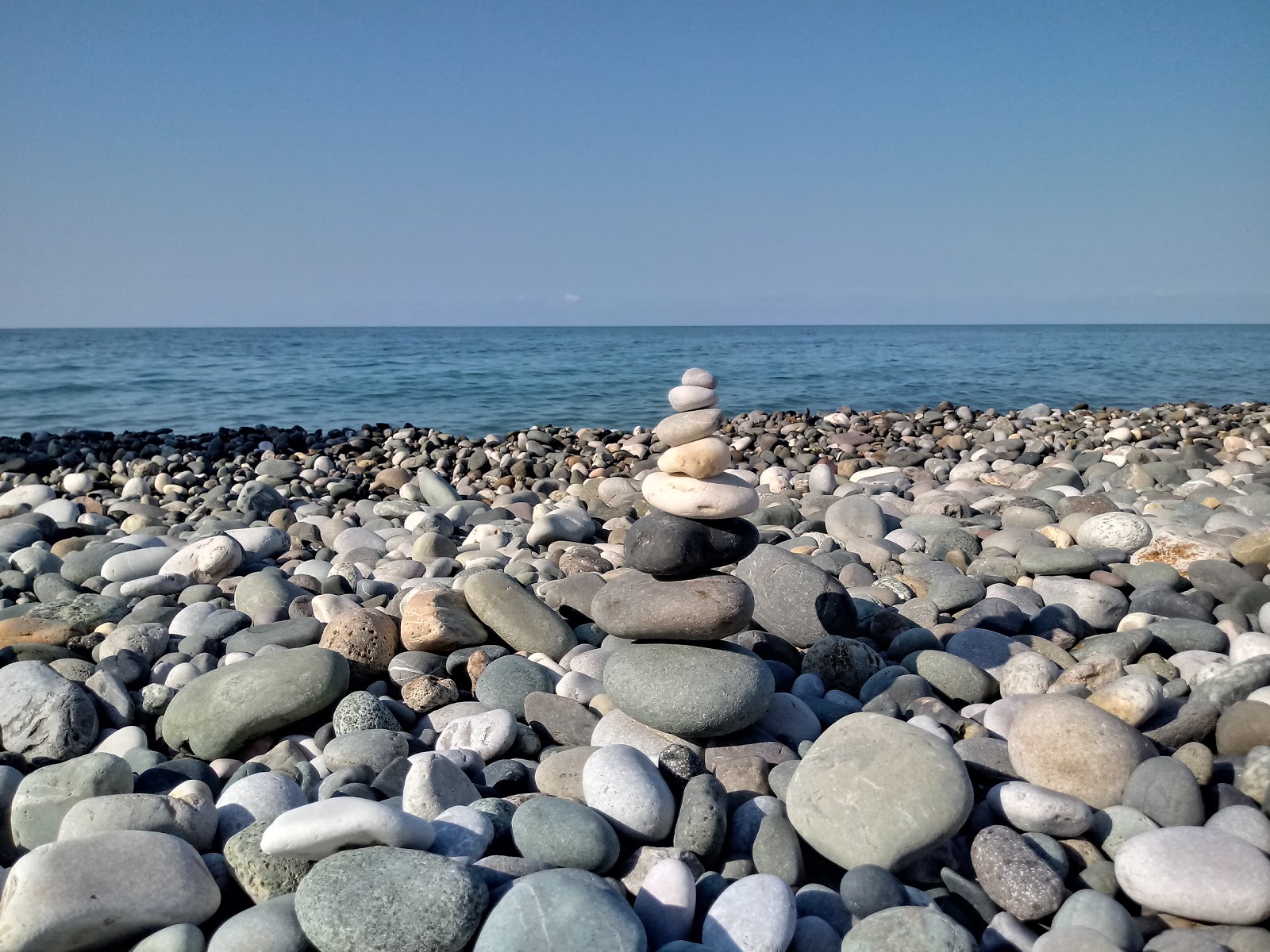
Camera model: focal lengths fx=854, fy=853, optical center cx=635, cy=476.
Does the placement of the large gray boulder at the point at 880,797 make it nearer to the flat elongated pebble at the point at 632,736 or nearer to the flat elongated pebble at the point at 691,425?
the flat elongated pebble at the point at 632,736

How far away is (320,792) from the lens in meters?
2.64

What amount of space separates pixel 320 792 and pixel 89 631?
228 cm

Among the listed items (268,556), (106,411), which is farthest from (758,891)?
(106,411)

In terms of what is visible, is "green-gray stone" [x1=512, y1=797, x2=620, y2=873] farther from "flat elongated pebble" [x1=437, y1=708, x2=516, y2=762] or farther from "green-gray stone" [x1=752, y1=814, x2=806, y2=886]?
"flat elongated pebble" [x1=437, y1=708, x2=516, y2=762]

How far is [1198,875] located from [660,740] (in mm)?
1542

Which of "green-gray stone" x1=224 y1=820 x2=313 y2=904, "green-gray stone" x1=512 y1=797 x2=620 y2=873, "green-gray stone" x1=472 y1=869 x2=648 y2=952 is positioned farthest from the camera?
"green-gray stone" x1=512 y1=797 x2=620 y2=873

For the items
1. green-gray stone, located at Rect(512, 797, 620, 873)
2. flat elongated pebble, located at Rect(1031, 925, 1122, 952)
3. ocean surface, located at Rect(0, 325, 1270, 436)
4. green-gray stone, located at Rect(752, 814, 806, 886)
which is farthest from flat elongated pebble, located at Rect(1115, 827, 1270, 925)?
ocean surface, located at Rect(0, 325, 1270, 436)

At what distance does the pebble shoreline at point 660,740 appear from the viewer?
207 cm

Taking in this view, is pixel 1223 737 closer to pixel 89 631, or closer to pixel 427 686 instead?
pixel 427 686

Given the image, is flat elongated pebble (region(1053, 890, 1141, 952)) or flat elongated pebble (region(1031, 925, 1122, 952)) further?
flat elongated pebble (region(1053, 890, 1141, 952))

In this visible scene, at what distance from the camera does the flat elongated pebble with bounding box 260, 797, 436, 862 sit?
2.10 metres

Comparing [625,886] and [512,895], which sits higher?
[512,895]

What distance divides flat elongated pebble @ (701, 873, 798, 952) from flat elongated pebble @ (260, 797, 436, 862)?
2.64 feet

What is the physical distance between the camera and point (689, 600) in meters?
3.01
